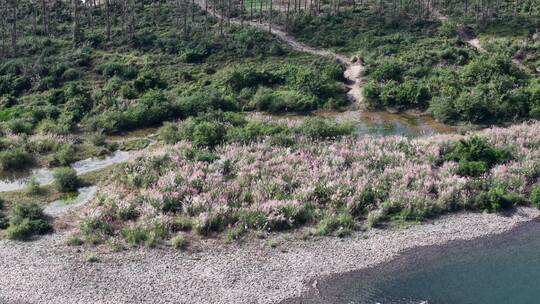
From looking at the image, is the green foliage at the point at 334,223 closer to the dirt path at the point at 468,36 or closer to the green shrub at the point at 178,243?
the green shrub at the point at 178,243

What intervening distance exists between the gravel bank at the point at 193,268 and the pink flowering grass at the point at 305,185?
5.84 ft

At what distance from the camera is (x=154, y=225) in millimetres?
31906

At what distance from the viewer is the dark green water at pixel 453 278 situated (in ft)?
91.5

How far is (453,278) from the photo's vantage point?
29250mm

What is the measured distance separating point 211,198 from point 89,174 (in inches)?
375

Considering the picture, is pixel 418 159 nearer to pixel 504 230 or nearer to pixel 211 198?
pixel 504 230

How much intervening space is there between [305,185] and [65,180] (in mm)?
13151

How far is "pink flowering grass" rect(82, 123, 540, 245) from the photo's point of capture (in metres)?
33.2

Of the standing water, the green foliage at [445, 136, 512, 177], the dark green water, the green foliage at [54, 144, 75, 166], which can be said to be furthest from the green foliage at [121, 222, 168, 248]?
the green foliage at [445, 136, 512, 177]

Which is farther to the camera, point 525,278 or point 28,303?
point 525,278

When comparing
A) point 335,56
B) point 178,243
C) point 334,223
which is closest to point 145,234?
point 178,243

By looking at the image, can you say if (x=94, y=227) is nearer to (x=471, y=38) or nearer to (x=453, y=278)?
(x=453, y=278)

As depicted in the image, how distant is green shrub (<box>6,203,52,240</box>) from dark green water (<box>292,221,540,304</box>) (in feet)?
43.3

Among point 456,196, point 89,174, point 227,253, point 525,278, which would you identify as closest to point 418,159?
point 456,196
